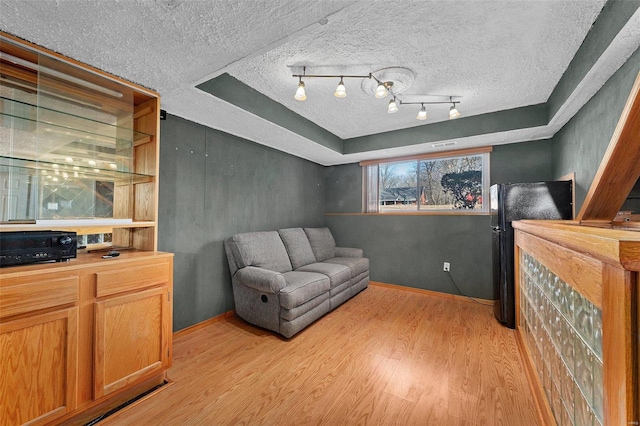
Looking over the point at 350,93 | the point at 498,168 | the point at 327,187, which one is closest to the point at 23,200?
the point at 350,93

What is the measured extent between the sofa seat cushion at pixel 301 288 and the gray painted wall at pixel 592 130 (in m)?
2.53

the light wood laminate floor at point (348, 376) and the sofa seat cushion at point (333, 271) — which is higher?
the sofa seat cushion at point (333, 271)

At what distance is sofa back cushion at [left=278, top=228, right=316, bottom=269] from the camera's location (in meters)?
3.45

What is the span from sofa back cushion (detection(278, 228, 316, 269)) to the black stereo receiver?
2251 millimetres

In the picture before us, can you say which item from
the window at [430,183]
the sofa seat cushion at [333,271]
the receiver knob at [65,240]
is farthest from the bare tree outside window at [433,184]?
the receiver knob at [65,240]

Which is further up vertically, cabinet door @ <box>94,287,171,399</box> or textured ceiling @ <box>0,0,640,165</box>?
textured ceiling @ <box>0,0,640,165</box>

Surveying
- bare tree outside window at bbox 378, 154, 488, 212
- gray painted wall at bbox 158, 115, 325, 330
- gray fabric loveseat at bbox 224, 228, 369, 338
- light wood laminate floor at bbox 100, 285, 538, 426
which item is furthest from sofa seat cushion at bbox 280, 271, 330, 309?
bare tree outside window at bbox 378, 154, 488, 212

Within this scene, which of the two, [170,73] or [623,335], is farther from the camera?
[170,73]

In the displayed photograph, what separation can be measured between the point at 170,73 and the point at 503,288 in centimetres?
360

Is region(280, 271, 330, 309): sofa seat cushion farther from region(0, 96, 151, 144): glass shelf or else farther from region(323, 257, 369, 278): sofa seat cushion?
region(0, 96, 151, 144): glass shelf

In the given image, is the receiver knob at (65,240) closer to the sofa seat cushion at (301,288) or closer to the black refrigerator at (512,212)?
the sofa seat cushion at (301,288)

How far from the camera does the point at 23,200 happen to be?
151cm

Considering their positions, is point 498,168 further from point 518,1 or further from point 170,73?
point 170,73

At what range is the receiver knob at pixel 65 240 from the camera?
1.45 meters
